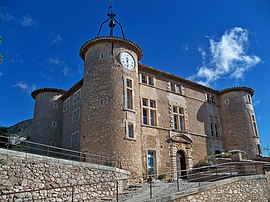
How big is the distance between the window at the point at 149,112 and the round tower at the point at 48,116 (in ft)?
28.3

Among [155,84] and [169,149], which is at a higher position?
[155,84]

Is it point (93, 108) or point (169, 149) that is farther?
point (169, 149)

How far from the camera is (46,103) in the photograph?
2325 centimetres

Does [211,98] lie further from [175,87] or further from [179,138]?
[179,138]

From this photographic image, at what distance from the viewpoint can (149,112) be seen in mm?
18688

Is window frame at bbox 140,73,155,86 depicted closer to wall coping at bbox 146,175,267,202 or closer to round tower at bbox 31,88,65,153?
round tower at bbox 31,88,65,153

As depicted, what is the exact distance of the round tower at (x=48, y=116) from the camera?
22547mm

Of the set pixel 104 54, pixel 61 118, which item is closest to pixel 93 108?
pixel 104 54

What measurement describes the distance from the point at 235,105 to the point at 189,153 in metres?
7.51

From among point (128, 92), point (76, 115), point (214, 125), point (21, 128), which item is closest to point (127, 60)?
point (128, 92)

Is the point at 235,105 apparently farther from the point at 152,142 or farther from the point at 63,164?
the point at 63,164

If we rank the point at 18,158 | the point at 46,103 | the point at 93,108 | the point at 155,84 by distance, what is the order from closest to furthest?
the point at 18,158
the point at 93,108
the point at 155,84
the point at 46,103

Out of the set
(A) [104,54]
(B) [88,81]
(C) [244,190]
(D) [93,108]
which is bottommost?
(C) [244,190]

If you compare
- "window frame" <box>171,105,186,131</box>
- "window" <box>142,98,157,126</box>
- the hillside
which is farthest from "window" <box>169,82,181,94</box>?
the hillside
